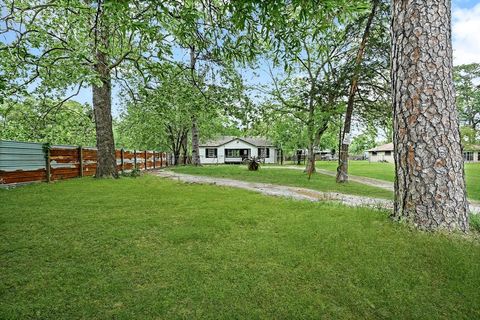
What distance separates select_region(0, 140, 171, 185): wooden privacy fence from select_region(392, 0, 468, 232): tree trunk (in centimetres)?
898

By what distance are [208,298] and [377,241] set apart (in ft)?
6.22

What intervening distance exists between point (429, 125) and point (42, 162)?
996 centimetres

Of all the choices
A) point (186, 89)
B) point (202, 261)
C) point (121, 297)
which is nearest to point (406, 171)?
point (202, 261)

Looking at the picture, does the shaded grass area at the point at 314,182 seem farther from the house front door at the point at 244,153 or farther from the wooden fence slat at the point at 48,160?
the house front door at the point at 244,153

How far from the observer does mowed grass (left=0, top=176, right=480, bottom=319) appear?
164 centimetres

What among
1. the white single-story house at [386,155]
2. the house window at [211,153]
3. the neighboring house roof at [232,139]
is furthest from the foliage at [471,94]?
the house window at [211,153]

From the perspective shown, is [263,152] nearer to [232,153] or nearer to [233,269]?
[232,153]

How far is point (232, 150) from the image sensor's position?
139 feet

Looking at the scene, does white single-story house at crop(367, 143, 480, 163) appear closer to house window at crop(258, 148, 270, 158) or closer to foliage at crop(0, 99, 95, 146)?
house window at crop(258, 148, 270, 158)

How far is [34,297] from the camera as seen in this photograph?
170 cm

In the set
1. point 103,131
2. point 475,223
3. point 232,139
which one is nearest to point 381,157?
point 232,139

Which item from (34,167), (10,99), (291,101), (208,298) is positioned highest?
(291,101)

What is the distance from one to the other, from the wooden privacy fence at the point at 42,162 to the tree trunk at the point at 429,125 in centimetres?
898

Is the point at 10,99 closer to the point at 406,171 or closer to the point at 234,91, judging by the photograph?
the point at 234,91
